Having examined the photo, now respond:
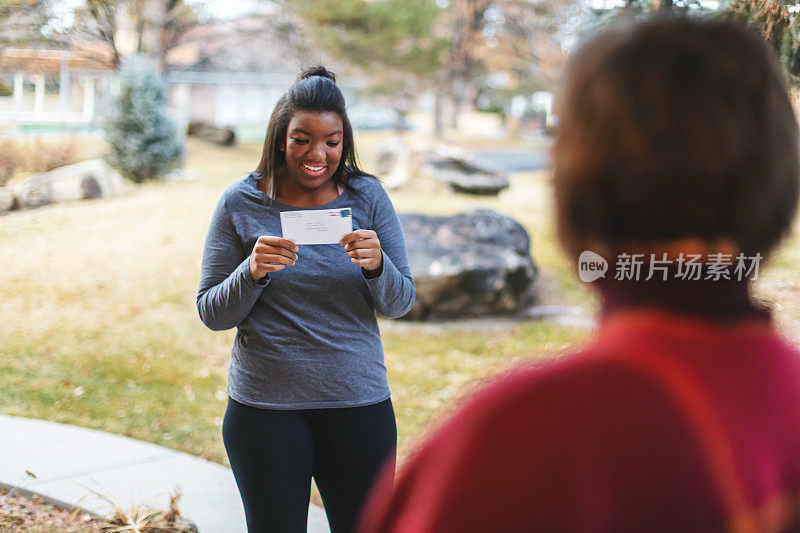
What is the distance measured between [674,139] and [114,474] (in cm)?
392

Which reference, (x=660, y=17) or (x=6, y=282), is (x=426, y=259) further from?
(x=660, y=17)

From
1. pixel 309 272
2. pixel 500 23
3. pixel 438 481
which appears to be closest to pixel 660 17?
pixel 438 481

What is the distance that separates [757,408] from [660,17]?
456 millimetres

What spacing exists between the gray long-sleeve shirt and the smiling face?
9cm

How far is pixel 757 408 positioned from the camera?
863mm

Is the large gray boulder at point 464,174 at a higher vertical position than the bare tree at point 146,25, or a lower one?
lower

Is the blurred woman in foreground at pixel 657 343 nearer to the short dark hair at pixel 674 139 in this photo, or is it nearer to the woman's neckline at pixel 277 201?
the short dark hair at pixel 674 139

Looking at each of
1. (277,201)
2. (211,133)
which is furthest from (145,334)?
(211,133)

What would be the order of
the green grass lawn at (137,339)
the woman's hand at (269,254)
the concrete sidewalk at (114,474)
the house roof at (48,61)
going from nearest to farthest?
the woman's hand at (269,254) → the concrete sidewalk at (114,474) → the green grass lawn at (137,339) → the house roof at (48,61)

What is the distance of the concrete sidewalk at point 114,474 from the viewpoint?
12.3 ft

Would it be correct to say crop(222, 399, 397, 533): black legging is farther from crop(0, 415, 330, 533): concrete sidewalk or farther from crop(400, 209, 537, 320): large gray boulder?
crop(400, 209, 537, 320): large gray boulder

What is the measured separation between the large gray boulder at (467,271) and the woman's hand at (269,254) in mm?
5301

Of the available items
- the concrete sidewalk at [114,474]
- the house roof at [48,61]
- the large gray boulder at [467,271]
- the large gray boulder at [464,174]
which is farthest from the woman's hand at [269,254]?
the large gray boulder at [464,174]

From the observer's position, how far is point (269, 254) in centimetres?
214
